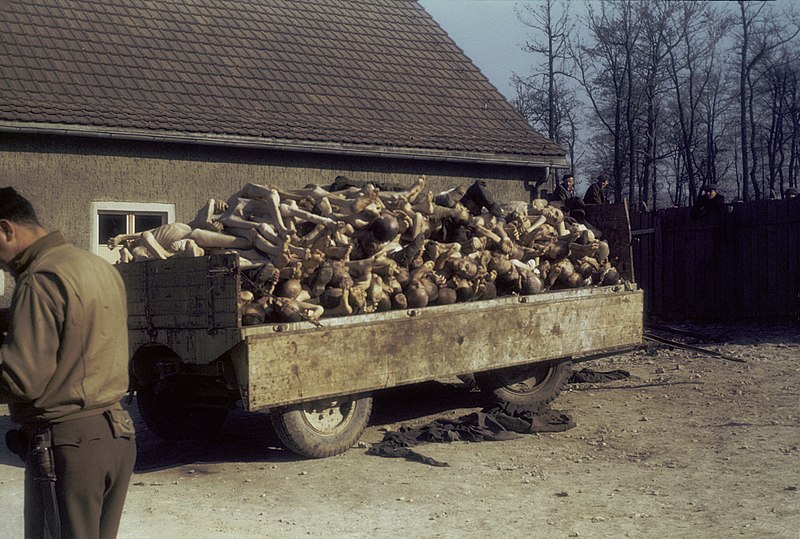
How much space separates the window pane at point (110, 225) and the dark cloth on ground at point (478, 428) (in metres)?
5.69

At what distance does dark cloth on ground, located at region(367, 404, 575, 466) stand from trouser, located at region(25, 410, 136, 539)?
452cm

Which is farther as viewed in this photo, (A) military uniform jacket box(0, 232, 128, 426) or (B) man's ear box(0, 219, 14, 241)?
(B) man's ear box(0, 219, 14, 241)

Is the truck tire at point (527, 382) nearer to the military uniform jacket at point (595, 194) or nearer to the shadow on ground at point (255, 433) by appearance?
the shadow on ground at point (255, 433)

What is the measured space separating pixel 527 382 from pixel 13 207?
7.18m

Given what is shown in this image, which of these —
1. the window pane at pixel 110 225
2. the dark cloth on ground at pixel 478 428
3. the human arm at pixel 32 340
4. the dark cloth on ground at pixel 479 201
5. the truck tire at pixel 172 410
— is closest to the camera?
the human arm at pixel 32 340

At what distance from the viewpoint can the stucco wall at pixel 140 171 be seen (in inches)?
487

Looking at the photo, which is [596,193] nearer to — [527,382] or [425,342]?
[527,382]

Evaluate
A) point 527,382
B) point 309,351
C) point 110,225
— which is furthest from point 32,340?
point 110,225

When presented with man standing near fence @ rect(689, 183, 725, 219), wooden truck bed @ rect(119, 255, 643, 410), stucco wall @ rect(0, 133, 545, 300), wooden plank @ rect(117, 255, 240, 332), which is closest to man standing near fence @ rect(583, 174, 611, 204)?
man standing near fence @ rect(689, 183, 725, 219)

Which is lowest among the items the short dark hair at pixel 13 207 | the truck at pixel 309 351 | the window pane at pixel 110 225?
the truck at pixel 309 351

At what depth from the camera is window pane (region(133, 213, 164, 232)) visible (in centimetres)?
1321

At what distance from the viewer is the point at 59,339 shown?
365 cm

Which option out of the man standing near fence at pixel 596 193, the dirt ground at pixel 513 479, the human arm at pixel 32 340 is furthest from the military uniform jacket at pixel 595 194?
the human arm at pixel 32 340

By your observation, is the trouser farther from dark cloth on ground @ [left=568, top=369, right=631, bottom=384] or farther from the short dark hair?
dark cloth on ground @ [left=568, top=369, right=631, bottom=384]
